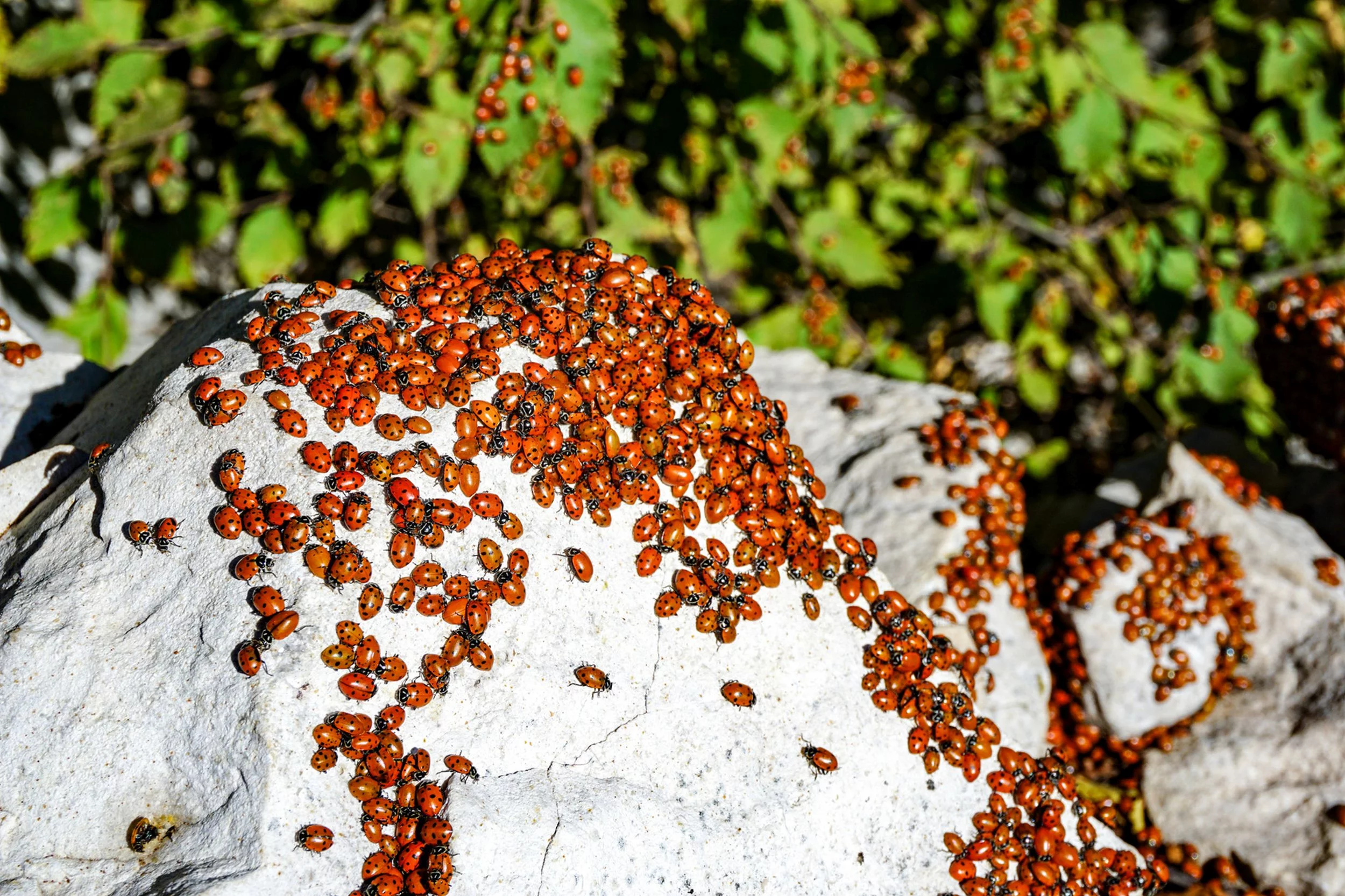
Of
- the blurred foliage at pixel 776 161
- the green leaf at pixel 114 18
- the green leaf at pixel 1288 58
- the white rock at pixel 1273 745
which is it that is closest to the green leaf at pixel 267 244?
the blurred foliage at pixel 776 161

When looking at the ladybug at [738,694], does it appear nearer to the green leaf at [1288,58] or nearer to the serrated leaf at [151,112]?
the serrated leaf at [151,112]

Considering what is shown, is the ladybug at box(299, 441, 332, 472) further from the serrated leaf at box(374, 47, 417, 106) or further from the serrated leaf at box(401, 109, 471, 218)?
the serrated leaf at box(374, 47, 417, 106)

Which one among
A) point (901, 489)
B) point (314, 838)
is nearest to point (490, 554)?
point (314, 838)

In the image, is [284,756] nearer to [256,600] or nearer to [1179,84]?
[256,600]

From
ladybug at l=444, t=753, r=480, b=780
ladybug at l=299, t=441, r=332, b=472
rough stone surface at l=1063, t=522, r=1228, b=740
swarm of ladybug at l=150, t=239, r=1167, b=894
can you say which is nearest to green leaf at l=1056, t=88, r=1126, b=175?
rough stone surface at l=1063, t=522, r=1228, b=740

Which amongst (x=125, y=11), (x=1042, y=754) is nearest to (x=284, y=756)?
(x=1042, y=754)

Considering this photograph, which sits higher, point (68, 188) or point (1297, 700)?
point (68, 188)
